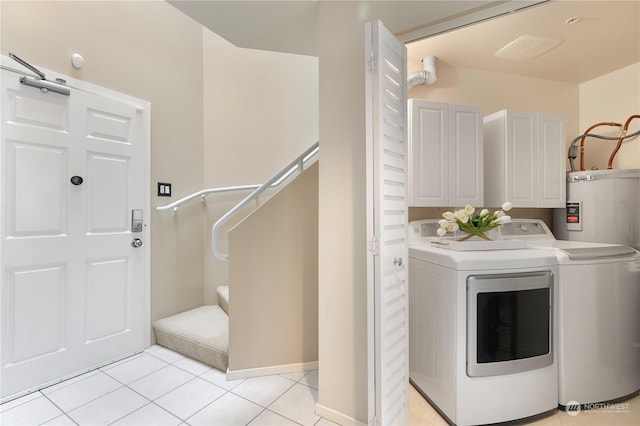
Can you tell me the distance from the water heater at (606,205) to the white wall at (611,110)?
0.64m

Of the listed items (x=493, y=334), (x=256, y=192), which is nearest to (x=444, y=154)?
(x=493, y=334)

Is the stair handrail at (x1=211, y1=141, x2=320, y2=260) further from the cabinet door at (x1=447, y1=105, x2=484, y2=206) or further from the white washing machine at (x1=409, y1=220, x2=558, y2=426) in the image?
the white washing machine at (x1=409, y1=220, x2=558, y2=426)

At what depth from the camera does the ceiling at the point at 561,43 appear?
1.92 m

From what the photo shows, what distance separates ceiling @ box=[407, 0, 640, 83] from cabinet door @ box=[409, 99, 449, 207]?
1.59 ft

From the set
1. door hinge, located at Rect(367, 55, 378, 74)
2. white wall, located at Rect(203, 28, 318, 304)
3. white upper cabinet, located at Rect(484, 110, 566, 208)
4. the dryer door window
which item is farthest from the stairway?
white upper cabinet, located at Rect(484, 110, 566, 208)

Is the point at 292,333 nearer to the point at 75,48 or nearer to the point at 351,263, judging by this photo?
the point at 351,263

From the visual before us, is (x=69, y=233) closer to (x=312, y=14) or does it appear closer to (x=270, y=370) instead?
(x=270, y=370)

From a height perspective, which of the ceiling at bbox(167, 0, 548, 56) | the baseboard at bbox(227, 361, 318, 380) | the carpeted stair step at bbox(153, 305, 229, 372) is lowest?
the baseboard at bbox(227, 361, 318, 380)

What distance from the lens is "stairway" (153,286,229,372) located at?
7.00 feet

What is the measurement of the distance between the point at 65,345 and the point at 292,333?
62.1 inches

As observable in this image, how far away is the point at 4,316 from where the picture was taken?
1769mm

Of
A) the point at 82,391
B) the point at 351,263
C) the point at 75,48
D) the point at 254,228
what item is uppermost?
the point at 75,48

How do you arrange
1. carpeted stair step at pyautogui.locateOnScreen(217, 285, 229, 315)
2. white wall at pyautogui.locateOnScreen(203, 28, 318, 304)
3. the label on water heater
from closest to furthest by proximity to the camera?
the label on water heater < carpeted stair step at pyautogui.locateOnScreen(217, 285, 229, 315) < white wall at pyautogui.locateOnScreen(203, 28, 318, 304)

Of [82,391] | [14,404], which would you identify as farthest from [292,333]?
[14,404]
